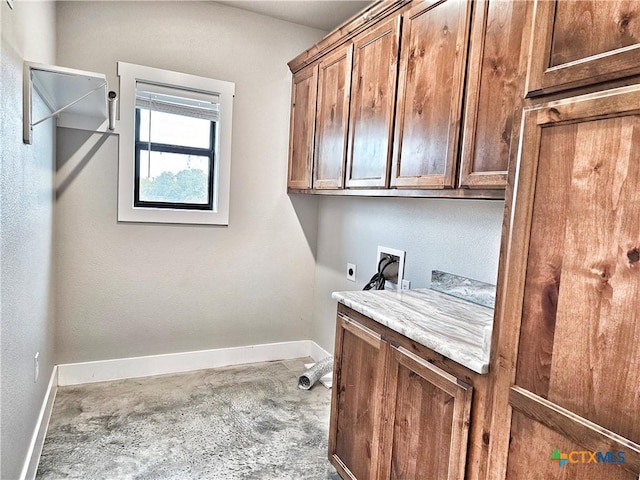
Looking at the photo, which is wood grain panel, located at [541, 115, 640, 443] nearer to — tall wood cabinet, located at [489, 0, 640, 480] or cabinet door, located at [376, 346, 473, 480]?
tall wood cabinet, located at [489, 0, 640, 480]

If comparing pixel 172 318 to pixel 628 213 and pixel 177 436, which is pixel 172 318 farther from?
pixel 628 213

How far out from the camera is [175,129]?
9.82 feet

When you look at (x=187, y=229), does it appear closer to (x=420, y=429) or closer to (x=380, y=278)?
(x=380, y=278)

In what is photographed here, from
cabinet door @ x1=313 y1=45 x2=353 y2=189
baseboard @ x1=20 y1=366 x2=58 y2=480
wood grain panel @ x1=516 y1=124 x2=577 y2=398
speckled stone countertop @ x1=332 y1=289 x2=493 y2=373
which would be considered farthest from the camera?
cabinet door @ x1=313 y1=45 x2=353 y2=189

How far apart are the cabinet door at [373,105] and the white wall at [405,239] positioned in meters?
0.37

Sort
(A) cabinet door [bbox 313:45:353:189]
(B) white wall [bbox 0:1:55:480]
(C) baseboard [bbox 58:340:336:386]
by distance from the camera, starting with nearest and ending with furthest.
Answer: (B) white wall [bbox 0:1:55:480] → (A) cabinet door [bbox 313:45:353:189] → (C) baseboard [bbox 58:340:336:386]

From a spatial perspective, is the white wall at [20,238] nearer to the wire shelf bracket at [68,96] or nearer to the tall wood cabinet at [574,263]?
the wire shelf bracket at [68,96]

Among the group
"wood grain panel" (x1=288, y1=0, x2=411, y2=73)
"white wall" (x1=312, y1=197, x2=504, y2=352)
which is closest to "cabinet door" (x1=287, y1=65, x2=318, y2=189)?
"wood grain panel" (x1=288, y1=0, x2=411, y2=73)

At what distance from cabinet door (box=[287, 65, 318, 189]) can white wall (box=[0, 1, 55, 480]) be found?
5.26 feet

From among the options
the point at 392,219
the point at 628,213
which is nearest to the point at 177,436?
the point at 392,219

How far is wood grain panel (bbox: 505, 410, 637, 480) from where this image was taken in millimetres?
854

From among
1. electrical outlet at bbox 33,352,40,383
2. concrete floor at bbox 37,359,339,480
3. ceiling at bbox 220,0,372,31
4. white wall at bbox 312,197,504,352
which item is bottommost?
concrete floor at bbox 37,359,339,480

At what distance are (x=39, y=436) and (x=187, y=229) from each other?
1.54 meters

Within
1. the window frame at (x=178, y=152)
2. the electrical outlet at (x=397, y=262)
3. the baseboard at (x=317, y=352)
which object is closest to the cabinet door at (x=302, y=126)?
the window frame at (x=178, y=152)
